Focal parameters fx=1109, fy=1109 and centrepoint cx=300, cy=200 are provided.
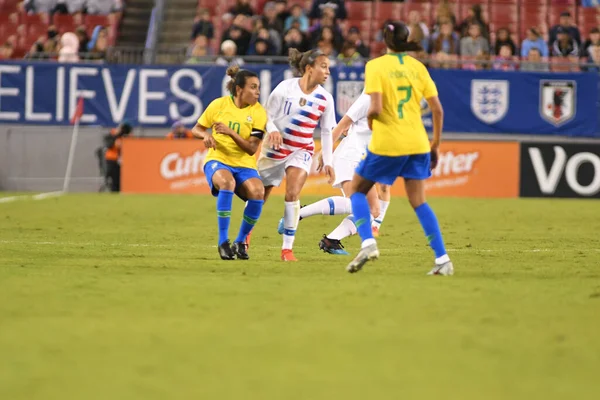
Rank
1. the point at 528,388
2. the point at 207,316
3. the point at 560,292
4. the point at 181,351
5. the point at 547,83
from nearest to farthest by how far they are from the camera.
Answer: the point at 528,388 → the point at 181,351 → the point at 207,316 → the point at 560,292 → the point at 547,83

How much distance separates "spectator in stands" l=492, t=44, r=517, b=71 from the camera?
24781 millimetres

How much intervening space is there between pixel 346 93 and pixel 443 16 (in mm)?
2892

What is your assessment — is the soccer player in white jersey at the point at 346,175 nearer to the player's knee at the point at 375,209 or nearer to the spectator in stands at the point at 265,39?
the player's knee at the point at 375,209

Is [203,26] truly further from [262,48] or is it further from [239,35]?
[262,48]

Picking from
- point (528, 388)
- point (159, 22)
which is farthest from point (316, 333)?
point (159, 22)

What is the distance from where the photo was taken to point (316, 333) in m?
6.20

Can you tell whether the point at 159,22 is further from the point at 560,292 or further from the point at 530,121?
the point at 560,292

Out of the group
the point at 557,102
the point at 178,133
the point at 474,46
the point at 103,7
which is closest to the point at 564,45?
the point at 557,102

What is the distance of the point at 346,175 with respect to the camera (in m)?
12.3

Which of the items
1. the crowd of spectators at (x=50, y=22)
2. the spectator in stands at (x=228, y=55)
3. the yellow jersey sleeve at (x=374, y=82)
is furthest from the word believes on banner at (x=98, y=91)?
the yellow jersey sleeve at (x=374, y=82)

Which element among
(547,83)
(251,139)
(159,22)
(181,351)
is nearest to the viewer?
(181,351)

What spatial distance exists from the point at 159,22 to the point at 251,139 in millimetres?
18069

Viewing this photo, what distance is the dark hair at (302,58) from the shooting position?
34.8 ft

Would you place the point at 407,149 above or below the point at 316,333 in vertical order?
above
